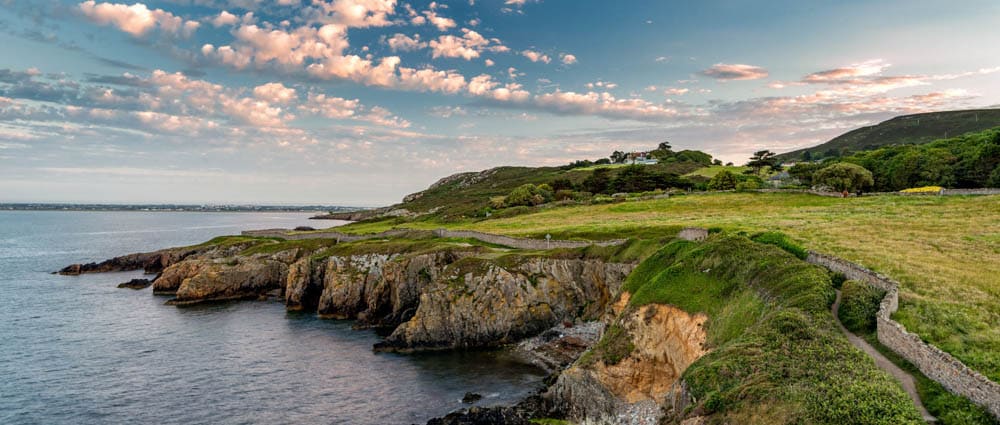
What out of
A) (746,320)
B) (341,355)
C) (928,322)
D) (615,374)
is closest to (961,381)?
(928,322)

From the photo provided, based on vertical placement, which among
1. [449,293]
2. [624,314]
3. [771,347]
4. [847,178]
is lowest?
[449,293]

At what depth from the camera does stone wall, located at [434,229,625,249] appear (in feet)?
191

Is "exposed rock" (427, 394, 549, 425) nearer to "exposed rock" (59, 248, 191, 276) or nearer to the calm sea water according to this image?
the calm sea water

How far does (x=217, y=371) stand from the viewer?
42.2 meters

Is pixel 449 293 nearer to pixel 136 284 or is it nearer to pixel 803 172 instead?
pixel 136 284

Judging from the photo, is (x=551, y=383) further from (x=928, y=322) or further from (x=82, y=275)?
(x=82, y=275)

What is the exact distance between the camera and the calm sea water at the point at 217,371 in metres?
34.5

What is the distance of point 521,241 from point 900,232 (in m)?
36.7

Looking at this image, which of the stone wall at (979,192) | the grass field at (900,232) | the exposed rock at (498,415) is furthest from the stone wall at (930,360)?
the stone wall at (979,192)

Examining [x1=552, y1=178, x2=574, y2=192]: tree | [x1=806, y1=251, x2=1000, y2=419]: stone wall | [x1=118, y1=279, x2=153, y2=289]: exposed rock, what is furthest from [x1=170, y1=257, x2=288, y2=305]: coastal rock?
[x1=552, y1=178, x2=574, y2=192]: tree

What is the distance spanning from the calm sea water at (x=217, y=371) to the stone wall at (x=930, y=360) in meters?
21.7

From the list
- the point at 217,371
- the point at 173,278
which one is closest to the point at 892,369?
the point at 217,371

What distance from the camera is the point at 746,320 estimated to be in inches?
1014

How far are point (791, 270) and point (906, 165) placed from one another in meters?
89.4
